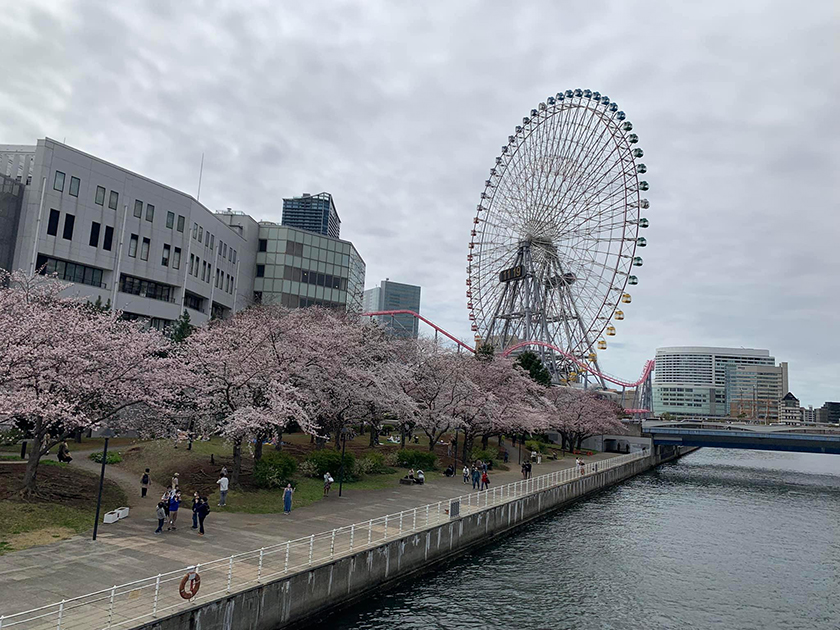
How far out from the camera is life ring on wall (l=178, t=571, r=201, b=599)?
50.7 feet

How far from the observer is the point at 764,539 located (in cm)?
3819

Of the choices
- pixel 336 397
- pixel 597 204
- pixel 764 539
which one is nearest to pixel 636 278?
pixel 597 204

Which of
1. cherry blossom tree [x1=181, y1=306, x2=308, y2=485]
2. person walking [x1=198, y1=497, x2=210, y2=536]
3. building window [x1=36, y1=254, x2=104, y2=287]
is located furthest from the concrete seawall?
building window [x1=36, y1=254, x2=104, y2=287]

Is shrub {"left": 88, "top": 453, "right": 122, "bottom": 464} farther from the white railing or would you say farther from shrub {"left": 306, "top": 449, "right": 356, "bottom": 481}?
the white railing

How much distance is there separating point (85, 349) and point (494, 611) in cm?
2003

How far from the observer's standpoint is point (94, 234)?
57875 millimetres

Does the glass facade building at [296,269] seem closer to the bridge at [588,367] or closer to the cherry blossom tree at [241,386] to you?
the bridge at [588,367]

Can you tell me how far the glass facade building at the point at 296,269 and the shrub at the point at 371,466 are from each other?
Answer: 143 feet

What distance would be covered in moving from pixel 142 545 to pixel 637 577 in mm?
22016

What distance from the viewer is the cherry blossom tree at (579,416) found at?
7698cm

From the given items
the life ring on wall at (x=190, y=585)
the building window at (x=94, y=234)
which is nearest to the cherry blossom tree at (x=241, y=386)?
the life ring on wall at (x=190, y=585)

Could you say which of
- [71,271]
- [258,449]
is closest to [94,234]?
[71,271]

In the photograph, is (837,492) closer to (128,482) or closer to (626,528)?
(626,528)

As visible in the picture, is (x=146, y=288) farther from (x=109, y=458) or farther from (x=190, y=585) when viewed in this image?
(x=190, y=585)
